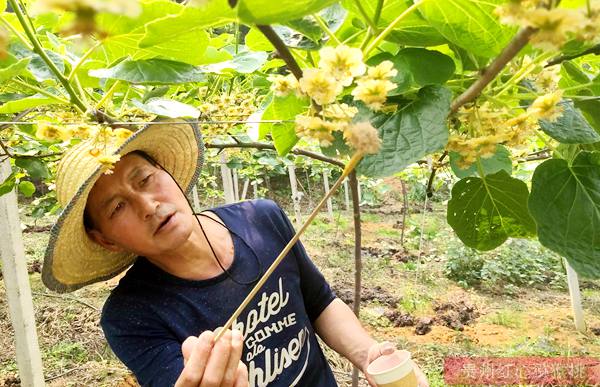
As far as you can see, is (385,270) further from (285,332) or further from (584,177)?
(584,177)

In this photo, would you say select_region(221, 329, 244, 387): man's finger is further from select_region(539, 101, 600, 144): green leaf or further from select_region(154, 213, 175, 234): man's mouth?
select_region(539, 101, 600, 144): green leaf

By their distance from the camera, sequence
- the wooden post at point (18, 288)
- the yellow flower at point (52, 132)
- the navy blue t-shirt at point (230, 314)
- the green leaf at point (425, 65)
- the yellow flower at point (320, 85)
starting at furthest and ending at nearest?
the wooden post at point (18, 288), the navy blue t-shirt at point (230, 314), the yellow flower at point (52, 132), the green leaf at point (425, 65), the yellow flower at point (320, 85)

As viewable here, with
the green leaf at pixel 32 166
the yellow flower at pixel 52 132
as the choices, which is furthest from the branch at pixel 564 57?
the green leaf at pixel 32 166

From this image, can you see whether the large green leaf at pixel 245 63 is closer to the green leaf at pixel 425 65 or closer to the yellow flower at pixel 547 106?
the green leaf at pixel 425 65

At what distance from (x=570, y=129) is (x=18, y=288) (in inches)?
114

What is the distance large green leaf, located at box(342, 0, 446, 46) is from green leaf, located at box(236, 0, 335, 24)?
139 mm

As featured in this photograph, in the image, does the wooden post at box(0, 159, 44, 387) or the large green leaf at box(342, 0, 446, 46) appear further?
the wooden post at box(0, 159, 44, 387)

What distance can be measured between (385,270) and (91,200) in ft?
18.3

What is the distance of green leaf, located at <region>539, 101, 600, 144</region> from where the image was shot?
58 centimetres

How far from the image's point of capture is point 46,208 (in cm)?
288

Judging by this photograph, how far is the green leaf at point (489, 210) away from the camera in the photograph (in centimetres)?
74

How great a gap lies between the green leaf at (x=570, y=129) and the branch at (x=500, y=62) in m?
0.18

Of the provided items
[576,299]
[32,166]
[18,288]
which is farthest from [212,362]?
[576,299]

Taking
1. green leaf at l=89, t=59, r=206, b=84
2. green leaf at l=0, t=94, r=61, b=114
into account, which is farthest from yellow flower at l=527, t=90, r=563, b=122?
green leaf at l=0, t=94, r=61, b=114
